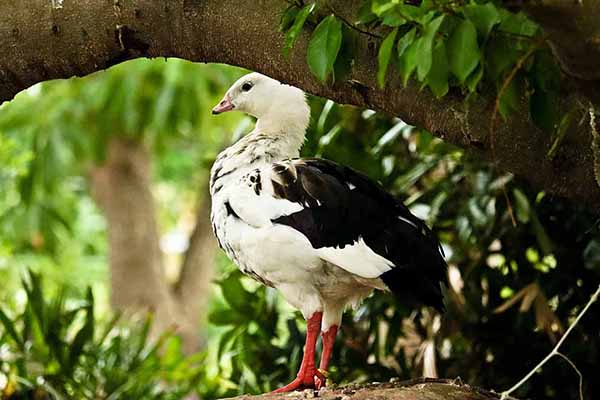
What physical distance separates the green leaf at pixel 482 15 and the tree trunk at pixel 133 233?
7.27 meters

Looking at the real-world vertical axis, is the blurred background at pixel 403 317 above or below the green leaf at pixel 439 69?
below

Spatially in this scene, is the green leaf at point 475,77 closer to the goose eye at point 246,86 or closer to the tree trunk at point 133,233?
the goose eye at point 246,86

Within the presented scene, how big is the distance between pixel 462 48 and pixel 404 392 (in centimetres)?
94

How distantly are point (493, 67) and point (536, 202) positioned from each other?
69.9 inches

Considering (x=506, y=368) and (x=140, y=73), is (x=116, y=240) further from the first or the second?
(x=506, y=368)

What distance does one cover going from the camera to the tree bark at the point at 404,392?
235cm

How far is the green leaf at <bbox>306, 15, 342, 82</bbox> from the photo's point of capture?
6.48ft

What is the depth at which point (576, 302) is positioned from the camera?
361cm

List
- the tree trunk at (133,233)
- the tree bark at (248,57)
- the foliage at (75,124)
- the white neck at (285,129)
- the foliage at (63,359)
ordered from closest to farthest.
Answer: the tree bark at (248,57) → the white neck at (285,129) → the foliage at (63,359) → the foliage at (75,124) → the tree trunk at (133,233)

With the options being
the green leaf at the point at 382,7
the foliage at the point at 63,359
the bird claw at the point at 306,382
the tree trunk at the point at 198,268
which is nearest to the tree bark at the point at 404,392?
the bird claw at the point at 306,382

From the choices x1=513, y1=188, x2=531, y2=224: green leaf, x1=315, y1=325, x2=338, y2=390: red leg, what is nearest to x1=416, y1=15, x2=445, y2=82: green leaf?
x1=315, y1=325, x2=338, y2=390: red leg

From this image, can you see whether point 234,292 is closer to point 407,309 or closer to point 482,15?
point 407,309

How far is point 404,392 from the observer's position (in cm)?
238

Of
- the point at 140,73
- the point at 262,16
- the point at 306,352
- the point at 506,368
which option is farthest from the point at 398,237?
the point at 140,73
